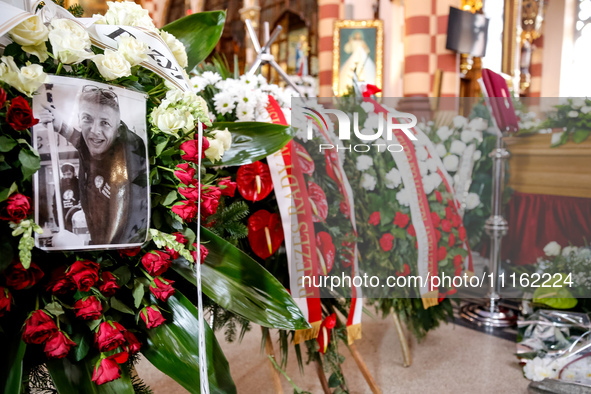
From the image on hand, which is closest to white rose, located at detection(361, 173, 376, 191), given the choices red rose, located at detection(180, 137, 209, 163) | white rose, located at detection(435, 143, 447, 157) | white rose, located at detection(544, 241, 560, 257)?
white rose, located at detection(435, 143, 447, 157)

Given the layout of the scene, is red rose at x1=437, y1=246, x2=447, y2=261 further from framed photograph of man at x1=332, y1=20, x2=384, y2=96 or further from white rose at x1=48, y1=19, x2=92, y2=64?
framed photograph of man at x1=332, y1=20, x2=384, y2=96

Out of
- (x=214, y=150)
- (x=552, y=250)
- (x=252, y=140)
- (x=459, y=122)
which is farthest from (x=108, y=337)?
(x=552, y=250)

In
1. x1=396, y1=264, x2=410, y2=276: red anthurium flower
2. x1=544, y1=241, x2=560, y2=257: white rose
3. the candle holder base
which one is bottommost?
the candle holder base

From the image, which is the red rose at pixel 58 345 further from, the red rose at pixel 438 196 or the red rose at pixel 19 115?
the red rose at pixel 438 196

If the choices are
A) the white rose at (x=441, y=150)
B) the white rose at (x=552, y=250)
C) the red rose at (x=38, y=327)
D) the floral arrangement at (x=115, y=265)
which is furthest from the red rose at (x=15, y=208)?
the white rose at (x=552, y=250)

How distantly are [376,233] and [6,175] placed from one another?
1045mm

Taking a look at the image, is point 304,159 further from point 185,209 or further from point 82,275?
point 82,275

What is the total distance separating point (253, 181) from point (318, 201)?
7.2 inches

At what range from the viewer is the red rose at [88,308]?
0.57 m

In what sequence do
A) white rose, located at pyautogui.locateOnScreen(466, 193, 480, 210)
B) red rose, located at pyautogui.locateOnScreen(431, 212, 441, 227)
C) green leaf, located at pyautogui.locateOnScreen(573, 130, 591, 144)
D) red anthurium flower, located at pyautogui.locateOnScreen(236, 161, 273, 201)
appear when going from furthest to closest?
white rose, located at pyautogui.locateOnScreen(466, 193, 480, 210) → green leaf, located at pyautogui.locateOnScreen(573, 130, 591, 144) → red rose, located at pyautogui.locateOnScreen(431, 212, 441, 227) → red anthurium flower, located at pyautogui.locateOnScreen(236, 161, 273, 201)

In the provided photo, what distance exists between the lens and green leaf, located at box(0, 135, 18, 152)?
1.72ft

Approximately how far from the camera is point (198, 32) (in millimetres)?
845

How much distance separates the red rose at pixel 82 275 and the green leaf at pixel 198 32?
1.40ft

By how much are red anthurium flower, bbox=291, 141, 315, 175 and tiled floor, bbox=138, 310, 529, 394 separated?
710 mm
